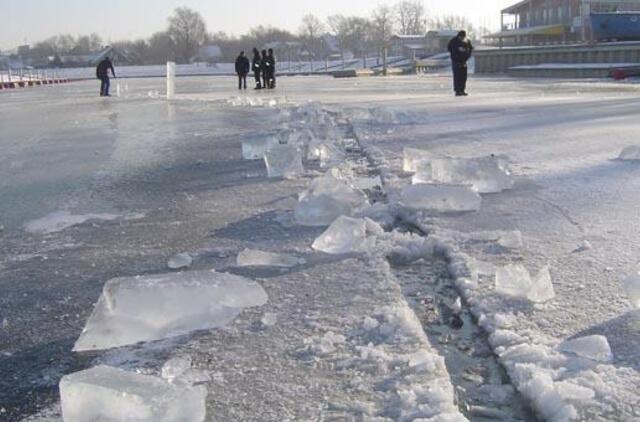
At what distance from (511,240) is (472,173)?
4.51 feet

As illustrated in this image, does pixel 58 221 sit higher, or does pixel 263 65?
pixel 263 65

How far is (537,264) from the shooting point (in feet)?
9.48

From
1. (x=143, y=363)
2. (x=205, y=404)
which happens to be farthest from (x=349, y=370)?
(x=143, y=363)

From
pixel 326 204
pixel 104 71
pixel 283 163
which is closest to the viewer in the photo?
pixel 326 204

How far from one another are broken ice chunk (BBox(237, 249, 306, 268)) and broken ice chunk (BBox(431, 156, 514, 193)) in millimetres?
1693

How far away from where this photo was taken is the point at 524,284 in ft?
8.15

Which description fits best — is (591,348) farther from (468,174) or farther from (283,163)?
(283,163)

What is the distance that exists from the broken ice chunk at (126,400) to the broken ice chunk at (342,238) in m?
1.54

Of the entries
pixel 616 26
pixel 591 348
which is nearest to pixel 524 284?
pixel 591 348

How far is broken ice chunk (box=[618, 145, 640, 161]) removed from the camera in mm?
5504

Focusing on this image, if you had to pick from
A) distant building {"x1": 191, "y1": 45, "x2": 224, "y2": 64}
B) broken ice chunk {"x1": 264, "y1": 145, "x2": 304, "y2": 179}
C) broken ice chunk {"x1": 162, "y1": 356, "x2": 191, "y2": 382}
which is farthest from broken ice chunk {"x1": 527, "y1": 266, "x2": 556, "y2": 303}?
distant building {"x1": 191, "y1": 45, "x2": 224, "y2": 64}

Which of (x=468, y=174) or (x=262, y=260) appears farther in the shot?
(x=468, y=174)

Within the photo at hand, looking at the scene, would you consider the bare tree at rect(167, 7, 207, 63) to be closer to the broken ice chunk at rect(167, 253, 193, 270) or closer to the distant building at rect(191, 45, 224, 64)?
the distant building at rect(191, 45, 224, 64)

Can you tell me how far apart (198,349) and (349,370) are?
504 mm
